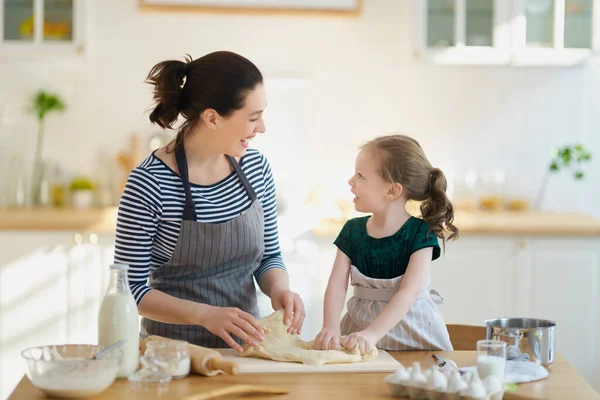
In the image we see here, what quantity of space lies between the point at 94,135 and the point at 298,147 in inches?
42.7

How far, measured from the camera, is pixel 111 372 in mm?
1467

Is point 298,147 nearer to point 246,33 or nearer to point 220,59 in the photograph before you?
point 246,33

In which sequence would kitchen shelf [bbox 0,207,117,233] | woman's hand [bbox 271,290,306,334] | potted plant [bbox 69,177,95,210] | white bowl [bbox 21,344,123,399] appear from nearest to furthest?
white bowl [bbox 21,344,123,399]
woman's hand [bbox 271,290,306,334]
kitchen shelf [bbox 0,207,117,233]
potted plant [bbox 69,177,95,210]

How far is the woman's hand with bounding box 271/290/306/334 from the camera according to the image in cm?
183

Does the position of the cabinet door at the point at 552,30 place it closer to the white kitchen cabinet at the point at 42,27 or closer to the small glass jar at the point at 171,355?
the white kitchen cabinet at the point at 42,27

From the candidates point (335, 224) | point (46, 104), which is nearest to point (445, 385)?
point (335, 224)

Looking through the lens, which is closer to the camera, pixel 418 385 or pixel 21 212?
pixel 418 385

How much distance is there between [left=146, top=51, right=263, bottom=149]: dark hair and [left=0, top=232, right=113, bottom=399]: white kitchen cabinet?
183 cm

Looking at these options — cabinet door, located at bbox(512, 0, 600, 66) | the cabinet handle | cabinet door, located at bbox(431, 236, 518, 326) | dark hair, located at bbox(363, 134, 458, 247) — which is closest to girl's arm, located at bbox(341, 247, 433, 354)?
dark hair, located at bbox(363, 134, 458, 247)

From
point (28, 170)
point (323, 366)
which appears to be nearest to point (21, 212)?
point (28, 170)

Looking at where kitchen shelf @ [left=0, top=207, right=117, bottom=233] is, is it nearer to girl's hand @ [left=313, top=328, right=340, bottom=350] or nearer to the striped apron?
the striped apron

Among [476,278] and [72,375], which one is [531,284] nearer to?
[476,278]

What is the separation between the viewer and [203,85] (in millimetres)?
1994

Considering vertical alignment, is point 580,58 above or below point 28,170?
above
